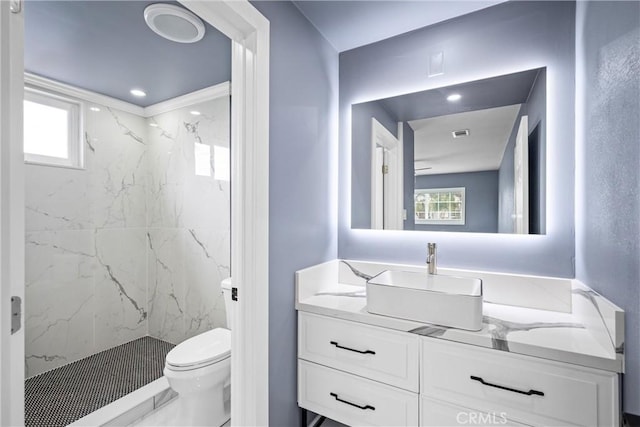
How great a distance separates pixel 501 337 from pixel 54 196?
3130mm

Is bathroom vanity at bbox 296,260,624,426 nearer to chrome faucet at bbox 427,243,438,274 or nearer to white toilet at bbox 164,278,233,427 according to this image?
chrome faucet at bbox 427,243,438,274

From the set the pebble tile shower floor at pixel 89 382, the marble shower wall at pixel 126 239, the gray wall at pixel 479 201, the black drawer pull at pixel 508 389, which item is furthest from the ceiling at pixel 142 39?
the pebble tile shower floor at pixel 89 382

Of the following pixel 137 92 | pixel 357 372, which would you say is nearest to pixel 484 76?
pixel 357 372

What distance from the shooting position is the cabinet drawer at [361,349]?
1285mm

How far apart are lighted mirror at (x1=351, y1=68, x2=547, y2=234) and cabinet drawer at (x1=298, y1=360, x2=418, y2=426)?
87 cm

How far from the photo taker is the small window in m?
2.38

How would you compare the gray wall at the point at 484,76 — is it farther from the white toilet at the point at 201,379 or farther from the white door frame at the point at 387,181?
the white toilet at the point at 201,379

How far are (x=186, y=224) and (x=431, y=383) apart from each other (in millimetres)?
2385

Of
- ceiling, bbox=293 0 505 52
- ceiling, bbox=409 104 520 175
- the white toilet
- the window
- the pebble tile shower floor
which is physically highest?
ceiling, bbox=293 0 505 52

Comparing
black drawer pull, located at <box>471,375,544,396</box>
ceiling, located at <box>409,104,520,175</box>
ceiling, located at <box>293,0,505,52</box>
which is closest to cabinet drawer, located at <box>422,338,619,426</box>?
black drawer pull, located at <box>471,375,544,396</box>

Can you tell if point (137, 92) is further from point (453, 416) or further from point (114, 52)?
point (453, 416)

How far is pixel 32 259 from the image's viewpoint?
2.29 meters

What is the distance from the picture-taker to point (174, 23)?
1.73 metres

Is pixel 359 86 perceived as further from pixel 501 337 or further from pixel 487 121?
pixel 501 337
